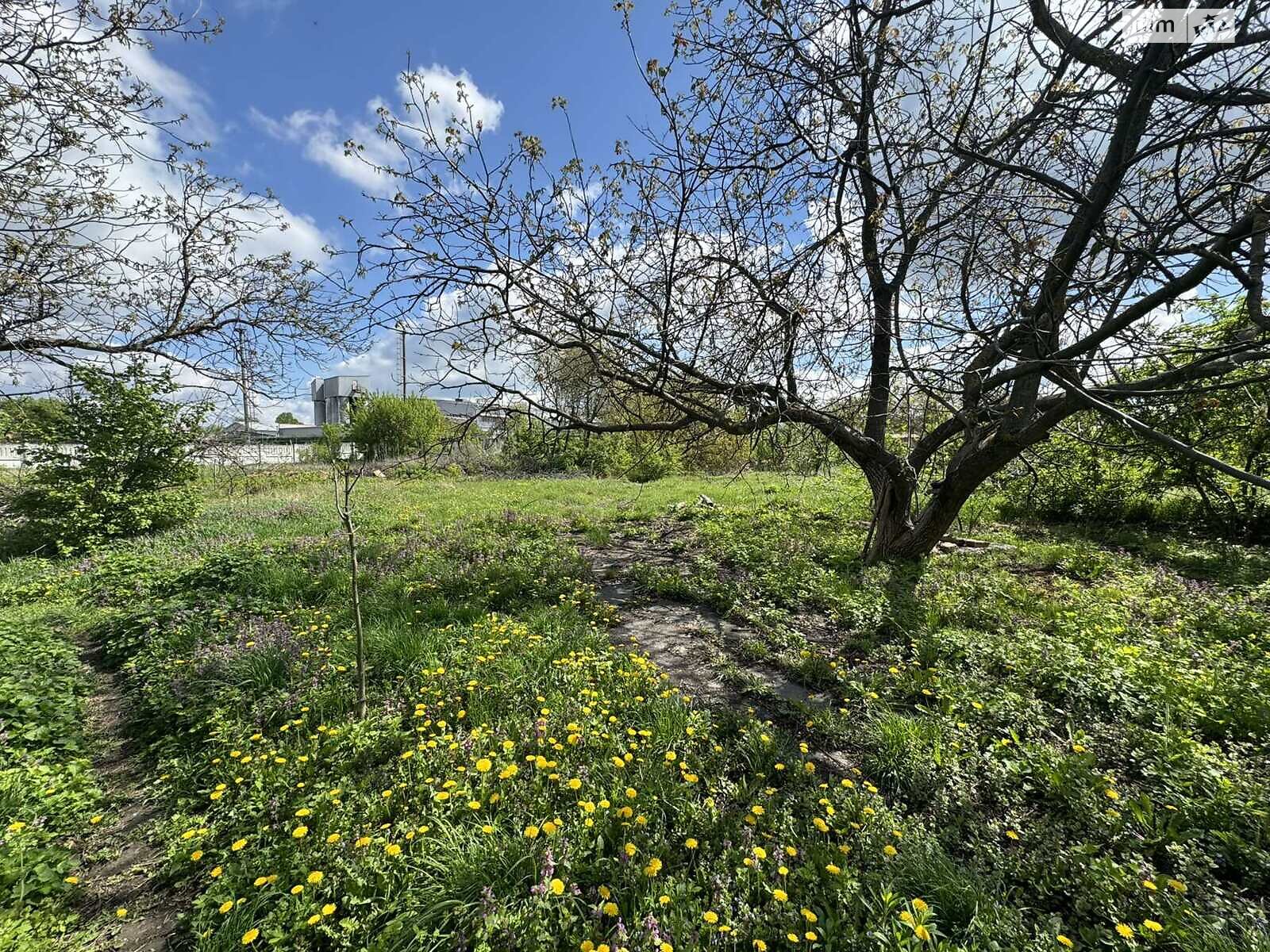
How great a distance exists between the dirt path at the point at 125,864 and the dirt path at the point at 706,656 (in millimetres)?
2529

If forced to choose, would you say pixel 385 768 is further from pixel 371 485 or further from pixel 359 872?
pixel 371 485

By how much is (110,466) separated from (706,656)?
30.3 ft

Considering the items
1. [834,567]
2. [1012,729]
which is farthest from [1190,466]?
[1012,729]

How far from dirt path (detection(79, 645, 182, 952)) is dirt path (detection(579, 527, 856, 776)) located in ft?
8.30

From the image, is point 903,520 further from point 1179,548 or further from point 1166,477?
point 1166,477

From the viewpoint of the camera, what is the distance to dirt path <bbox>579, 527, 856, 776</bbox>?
3035mm

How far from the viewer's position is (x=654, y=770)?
2.34m

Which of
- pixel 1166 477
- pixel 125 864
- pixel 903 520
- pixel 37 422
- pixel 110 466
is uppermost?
pixel 37 422

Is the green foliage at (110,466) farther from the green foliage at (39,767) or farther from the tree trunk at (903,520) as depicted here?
the tree trunk at (903,520)

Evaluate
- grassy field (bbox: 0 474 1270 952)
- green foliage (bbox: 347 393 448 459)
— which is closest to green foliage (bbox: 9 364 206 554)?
grassy field (bbox: 0 474 1270 952)

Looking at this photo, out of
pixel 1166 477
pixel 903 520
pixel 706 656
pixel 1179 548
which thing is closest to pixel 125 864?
pixel 706 656

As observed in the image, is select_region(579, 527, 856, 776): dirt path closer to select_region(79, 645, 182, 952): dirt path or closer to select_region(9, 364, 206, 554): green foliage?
select_region(79, 645, 182, 952): dirt path

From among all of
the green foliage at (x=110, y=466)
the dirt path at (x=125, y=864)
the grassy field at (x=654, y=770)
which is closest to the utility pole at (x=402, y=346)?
the grassy field at (x=654, y=770)

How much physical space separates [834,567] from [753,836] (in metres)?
4.04
